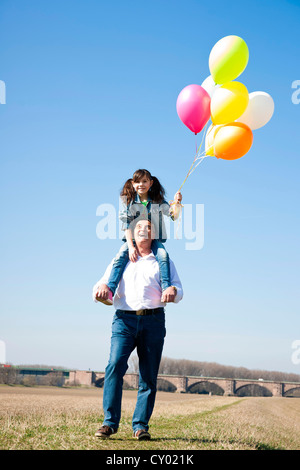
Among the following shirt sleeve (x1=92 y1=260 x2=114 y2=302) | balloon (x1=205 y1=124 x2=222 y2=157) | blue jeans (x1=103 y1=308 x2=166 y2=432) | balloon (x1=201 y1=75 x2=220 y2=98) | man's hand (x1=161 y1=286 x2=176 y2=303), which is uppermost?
balloon (x1=201 y1=75 x2=220 y2=98)

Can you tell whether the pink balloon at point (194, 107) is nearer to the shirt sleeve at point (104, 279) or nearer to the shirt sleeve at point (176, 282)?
the shirt sleeve at point (176, 282)

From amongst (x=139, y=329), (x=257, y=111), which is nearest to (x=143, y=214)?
Result: (x=139, y=329)

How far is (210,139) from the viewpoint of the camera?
6.15 meters

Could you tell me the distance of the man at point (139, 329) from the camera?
164 inches

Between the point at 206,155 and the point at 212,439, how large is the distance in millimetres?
3514

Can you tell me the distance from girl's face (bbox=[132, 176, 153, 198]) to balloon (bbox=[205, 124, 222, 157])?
1.61 metres

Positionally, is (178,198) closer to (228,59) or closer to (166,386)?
(228,59)

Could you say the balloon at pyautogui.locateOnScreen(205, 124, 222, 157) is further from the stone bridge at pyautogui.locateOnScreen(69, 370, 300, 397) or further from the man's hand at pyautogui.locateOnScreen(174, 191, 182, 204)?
the stone bridge at pyautogui.locateOnScreen(69, 370, 300, 397)

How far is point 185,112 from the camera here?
6.14 metres

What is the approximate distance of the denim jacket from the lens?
181 inches

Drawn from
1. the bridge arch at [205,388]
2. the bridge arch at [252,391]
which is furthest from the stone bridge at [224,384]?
the bridge arch at [252,391]

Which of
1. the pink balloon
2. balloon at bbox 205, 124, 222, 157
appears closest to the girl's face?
balloon at bbox 205, 124, 222, 157
